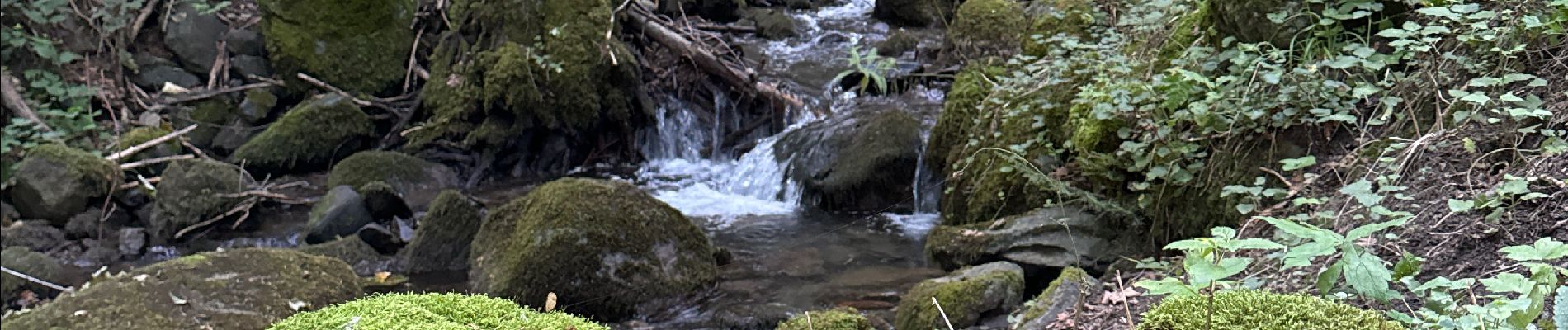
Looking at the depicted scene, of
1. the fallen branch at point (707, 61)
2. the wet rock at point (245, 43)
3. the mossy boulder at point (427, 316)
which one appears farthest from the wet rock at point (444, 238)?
the wet rock at point (245, 43)

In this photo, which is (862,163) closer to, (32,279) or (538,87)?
(538,87)

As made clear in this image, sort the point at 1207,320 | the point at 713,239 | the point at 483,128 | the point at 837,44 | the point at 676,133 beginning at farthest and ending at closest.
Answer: the point at 837,44
the point at 676,133
the point at 483,128
the point at 713,239
the point at 1207,320

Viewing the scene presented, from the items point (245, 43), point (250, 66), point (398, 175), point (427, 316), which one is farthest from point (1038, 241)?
point (245, 43)

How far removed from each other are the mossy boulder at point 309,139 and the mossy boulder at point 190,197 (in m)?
0.96

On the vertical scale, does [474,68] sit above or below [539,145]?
above

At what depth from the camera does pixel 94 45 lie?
10461mm

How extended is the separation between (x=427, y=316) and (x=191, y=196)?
23.3ft

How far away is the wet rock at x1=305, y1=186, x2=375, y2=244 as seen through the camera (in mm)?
7750

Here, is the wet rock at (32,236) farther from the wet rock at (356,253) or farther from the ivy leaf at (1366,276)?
the ivy leaf at (1366,276)

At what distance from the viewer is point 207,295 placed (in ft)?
15.1

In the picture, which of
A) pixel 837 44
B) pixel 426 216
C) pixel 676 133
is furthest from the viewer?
pixel 837 44

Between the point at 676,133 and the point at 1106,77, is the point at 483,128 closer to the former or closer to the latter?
the point at 676,133

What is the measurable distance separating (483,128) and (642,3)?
7.36ft

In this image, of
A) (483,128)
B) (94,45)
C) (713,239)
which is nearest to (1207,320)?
(713,239)
